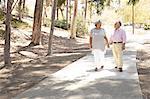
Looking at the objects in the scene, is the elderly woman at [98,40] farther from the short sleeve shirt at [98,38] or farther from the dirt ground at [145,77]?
the dirt ground at [145,77]

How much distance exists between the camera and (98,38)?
42.1 feet

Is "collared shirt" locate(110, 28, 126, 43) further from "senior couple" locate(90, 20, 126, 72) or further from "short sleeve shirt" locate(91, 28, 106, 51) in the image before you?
"short sleeve shirt" locate(91, 28, 106, 51)

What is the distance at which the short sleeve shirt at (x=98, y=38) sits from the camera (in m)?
12.8

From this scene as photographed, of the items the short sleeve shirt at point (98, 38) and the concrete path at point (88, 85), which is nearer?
the concrete path at point (88, 85)

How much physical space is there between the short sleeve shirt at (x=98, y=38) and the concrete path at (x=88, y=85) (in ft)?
2.66

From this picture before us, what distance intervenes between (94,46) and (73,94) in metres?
4.08

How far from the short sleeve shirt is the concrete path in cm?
81

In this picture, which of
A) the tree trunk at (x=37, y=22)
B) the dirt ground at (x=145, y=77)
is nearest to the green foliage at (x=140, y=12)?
the tree trunk at (x=37, y=22)

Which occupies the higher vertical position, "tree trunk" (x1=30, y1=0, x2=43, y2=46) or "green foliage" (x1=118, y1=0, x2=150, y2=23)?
"green foliage" (x1=118, y1=0, x2=150, y2=23)

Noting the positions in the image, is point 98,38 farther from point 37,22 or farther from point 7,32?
point 37,22

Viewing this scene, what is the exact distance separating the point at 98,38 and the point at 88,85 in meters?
2.87

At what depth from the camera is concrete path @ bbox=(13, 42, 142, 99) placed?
354 inches

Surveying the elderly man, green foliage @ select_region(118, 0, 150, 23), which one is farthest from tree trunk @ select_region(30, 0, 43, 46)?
green foliage @ select_region(118, 0, 150, 23)

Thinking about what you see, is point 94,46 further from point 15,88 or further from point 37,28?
point 37,28
